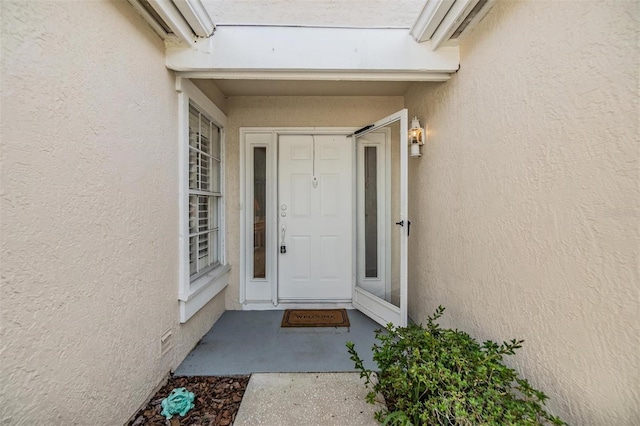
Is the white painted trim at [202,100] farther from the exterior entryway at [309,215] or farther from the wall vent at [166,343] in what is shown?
the wall vent at [166,343]

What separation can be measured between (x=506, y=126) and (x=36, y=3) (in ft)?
7.41

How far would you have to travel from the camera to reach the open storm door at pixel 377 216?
2871 millimetres

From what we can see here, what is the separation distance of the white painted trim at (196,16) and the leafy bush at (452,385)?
95.5 inches

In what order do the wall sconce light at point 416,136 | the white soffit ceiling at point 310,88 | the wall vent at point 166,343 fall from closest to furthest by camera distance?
the wall vent at point 166,343
the wall sconce light at point 416,136
the white soffit ceiling at point 310,88

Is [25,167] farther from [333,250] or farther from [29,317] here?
[333,250]

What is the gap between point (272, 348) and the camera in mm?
2291

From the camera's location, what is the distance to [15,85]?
37.0 inches

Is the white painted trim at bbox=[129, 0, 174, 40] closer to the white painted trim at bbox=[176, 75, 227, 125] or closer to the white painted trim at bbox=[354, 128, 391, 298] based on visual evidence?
the white painted trim at bbox=[176, 75, 227, 125]

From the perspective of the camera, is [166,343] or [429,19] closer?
[429,19]

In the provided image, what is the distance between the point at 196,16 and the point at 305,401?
104 inches

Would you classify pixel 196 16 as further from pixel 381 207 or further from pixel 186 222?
pixel 381 207

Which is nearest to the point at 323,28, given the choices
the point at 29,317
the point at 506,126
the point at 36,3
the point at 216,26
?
the point at 216,26

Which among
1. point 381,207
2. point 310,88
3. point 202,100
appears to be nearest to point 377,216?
point 381,207

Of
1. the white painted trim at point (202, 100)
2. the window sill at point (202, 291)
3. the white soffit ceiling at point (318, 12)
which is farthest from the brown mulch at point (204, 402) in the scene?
the white soffit ceiling at point (318, 12)
